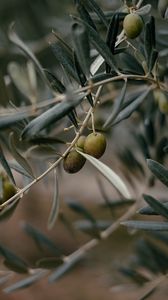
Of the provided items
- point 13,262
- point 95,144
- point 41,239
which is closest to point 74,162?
point 95,144

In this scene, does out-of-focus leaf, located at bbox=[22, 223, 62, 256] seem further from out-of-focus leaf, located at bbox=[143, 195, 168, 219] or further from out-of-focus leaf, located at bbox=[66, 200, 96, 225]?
out-of-focus leaf, located at bbox=[143, 195, 168, 219]

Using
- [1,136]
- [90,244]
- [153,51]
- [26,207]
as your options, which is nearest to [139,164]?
[90,244]

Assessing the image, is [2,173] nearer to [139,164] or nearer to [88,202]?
[139,164]

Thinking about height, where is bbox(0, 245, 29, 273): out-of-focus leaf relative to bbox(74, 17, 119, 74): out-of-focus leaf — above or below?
below

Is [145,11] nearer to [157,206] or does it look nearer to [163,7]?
[163,7]

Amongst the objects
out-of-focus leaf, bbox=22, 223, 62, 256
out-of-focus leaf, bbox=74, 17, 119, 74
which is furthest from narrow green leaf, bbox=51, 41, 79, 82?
out-of-focus leaf, bbox=22, 223, 62, 256
